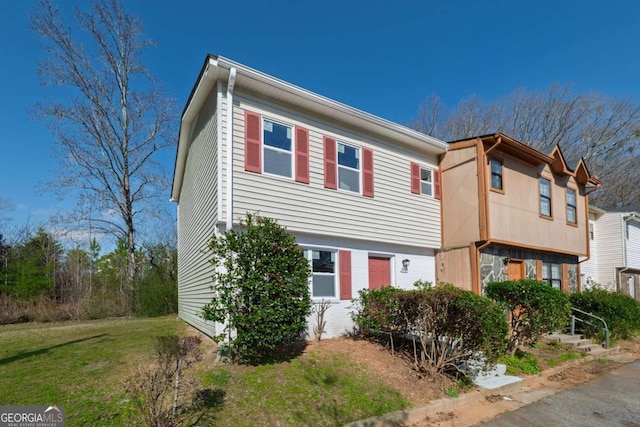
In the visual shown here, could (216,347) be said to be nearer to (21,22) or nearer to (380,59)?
(380,59)

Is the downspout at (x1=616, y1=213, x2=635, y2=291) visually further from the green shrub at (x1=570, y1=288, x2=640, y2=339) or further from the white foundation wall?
the white foundation wall

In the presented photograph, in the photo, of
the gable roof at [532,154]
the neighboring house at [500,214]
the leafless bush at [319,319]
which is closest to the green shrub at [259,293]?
the leafless bush at [319,319]

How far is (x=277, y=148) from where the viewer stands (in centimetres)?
838

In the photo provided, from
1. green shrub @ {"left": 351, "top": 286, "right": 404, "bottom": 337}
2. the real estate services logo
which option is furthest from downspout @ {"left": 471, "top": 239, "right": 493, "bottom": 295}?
the real estate services logo

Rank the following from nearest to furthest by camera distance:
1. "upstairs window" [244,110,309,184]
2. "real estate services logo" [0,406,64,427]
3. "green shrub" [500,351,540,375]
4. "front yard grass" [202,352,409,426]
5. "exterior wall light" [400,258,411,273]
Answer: "real estate services logo" [0,406,64,427] → "front yard grass" [202,352,409,426] → "green shrub" [500,351,540,375] → "upstairs window" [244,110,309,184] → "exterior wall light" [400,258,411,273]

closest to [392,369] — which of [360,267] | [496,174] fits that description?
[360,267]

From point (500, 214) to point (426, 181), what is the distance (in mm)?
2368

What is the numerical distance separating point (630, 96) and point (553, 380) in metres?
27.1

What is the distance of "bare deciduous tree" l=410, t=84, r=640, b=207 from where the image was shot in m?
25.6

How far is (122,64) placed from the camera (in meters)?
18.3

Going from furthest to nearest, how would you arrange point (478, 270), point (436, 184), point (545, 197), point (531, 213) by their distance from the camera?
point (545, 197) → point (531, 213) → point (436, 184) → point (478, 270)

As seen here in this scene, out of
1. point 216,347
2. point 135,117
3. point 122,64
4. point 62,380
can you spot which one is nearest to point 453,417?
point 216,347

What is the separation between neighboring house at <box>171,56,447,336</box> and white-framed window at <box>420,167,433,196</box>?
0.11 feet

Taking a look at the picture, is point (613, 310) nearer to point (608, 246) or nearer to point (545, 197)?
point (545, 197)
